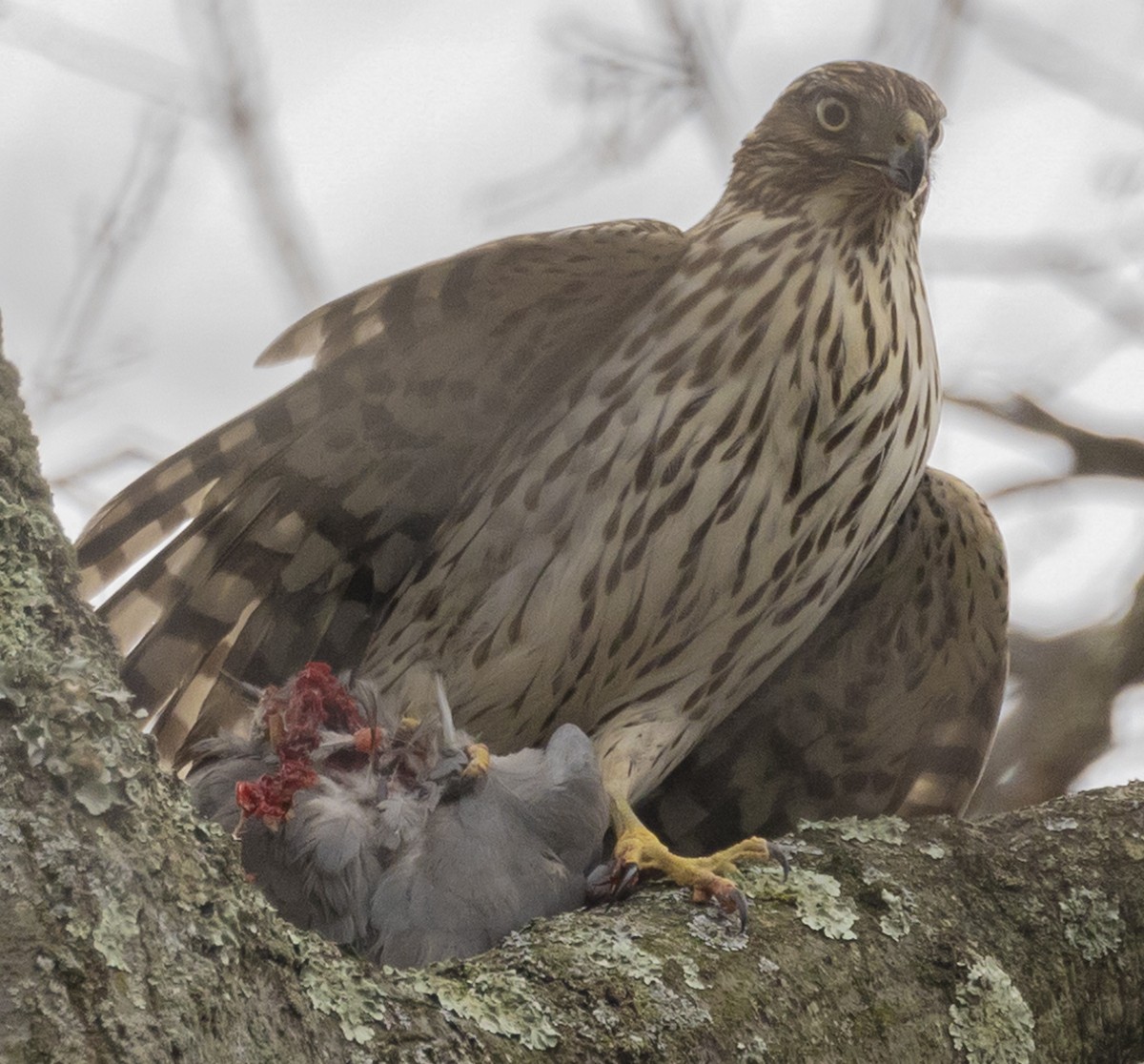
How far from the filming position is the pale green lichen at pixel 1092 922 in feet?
8.85

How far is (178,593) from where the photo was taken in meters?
3.41

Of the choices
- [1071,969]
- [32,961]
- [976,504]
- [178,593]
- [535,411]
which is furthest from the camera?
[976,504]

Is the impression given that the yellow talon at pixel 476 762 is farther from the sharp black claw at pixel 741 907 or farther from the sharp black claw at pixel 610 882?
the sharp black claw at pixel 741 907

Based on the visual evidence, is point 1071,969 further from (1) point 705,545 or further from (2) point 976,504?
(2) point 976,504

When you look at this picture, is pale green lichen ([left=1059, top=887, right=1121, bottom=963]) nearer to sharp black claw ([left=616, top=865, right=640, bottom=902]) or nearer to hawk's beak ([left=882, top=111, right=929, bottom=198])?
sharp black claw ([left=616, top=865, right=640, bottom=902])

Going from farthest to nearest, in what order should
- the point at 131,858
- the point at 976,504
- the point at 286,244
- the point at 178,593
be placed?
1. the point at 976,504
2. the point at 178,593
3. the point at 286,244
4. the point at 131,858

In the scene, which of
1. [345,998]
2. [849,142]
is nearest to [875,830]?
[345,998]

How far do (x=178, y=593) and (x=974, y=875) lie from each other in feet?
5.83

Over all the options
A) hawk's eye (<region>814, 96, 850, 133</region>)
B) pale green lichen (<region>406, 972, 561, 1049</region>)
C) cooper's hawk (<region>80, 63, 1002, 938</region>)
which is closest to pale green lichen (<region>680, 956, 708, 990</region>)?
pale green lichen (<region>406, 972, 561, 1049</region>)

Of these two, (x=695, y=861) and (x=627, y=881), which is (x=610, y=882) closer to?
(x=627, y=881)

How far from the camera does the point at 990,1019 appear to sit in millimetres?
2492

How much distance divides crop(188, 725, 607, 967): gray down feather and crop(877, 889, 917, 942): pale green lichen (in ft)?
1.88

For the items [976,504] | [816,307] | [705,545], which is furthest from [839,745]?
[816,307]

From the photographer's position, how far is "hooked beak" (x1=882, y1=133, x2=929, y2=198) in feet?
11.9
